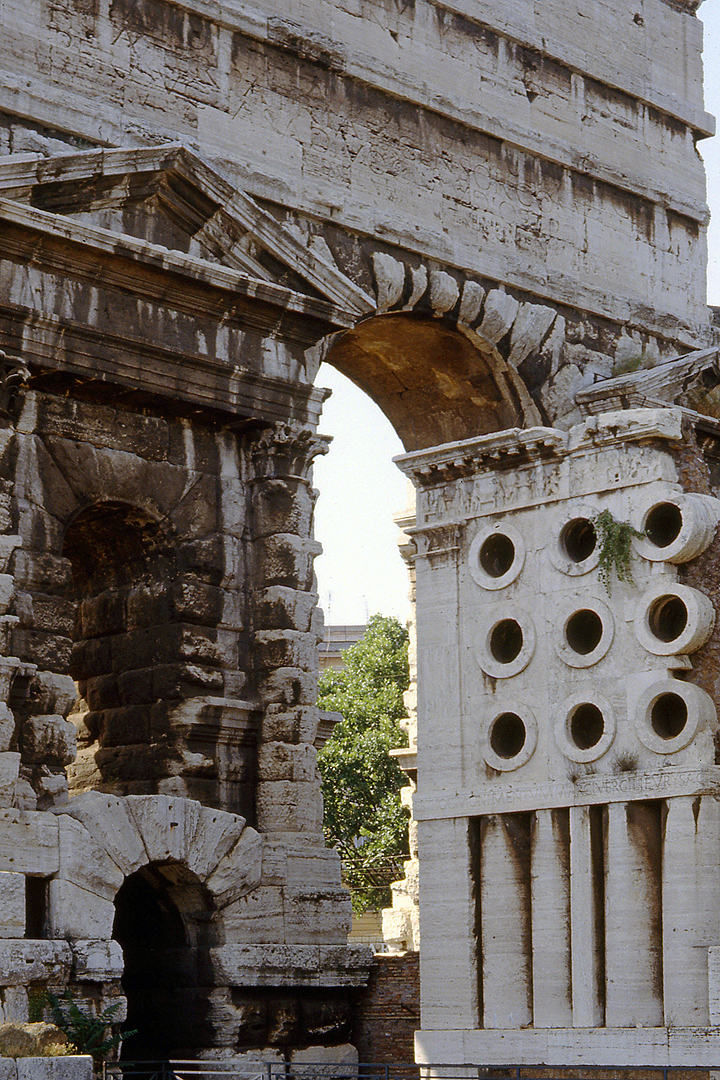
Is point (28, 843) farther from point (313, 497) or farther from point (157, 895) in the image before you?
point (313, 497)

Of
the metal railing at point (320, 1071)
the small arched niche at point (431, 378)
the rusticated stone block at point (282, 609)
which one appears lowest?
the metal railing at point (320, 1071)

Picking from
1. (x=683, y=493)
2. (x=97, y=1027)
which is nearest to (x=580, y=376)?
(x=683, y=493)

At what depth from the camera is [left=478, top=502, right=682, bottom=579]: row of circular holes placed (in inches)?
703

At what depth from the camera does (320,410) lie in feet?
53.2

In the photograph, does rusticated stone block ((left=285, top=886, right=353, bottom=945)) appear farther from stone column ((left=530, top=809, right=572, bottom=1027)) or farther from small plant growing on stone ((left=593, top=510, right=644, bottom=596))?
small plant growing on stone ((left=593, top=510, right=644, bottom=596))

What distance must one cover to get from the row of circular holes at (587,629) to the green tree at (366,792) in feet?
54.3

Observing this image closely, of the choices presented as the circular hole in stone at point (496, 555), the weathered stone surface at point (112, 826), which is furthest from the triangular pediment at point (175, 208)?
the weathered stone surface at point (112, 826)

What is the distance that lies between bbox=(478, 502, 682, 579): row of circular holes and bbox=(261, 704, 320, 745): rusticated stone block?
410 centimetres

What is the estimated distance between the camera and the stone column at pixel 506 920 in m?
17.8

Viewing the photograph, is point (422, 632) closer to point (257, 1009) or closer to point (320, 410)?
point (320, 410)

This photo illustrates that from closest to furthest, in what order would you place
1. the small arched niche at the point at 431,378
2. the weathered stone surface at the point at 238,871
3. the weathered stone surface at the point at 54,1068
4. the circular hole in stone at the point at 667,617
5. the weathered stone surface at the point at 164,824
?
the weathered stone surface at the point at 54,1068 → the weathered stone surface at the point at 164,824 → the weathered stone surface at the point at 238,871 → the circular hole in stone at the point at 667,617 → the small arched niche at the point at 431,378

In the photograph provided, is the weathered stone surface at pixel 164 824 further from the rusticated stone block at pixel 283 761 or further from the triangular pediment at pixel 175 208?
the triangular pediment at pixel 175 208

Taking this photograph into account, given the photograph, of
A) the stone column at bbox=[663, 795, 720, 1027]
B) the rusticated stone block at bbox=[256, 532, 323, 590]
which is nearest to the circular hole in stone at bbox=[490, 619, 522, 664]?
the stone column at bbox=[663, 795, 720, 1027]

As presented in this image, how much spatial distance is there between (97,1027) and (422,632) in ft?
23.3
